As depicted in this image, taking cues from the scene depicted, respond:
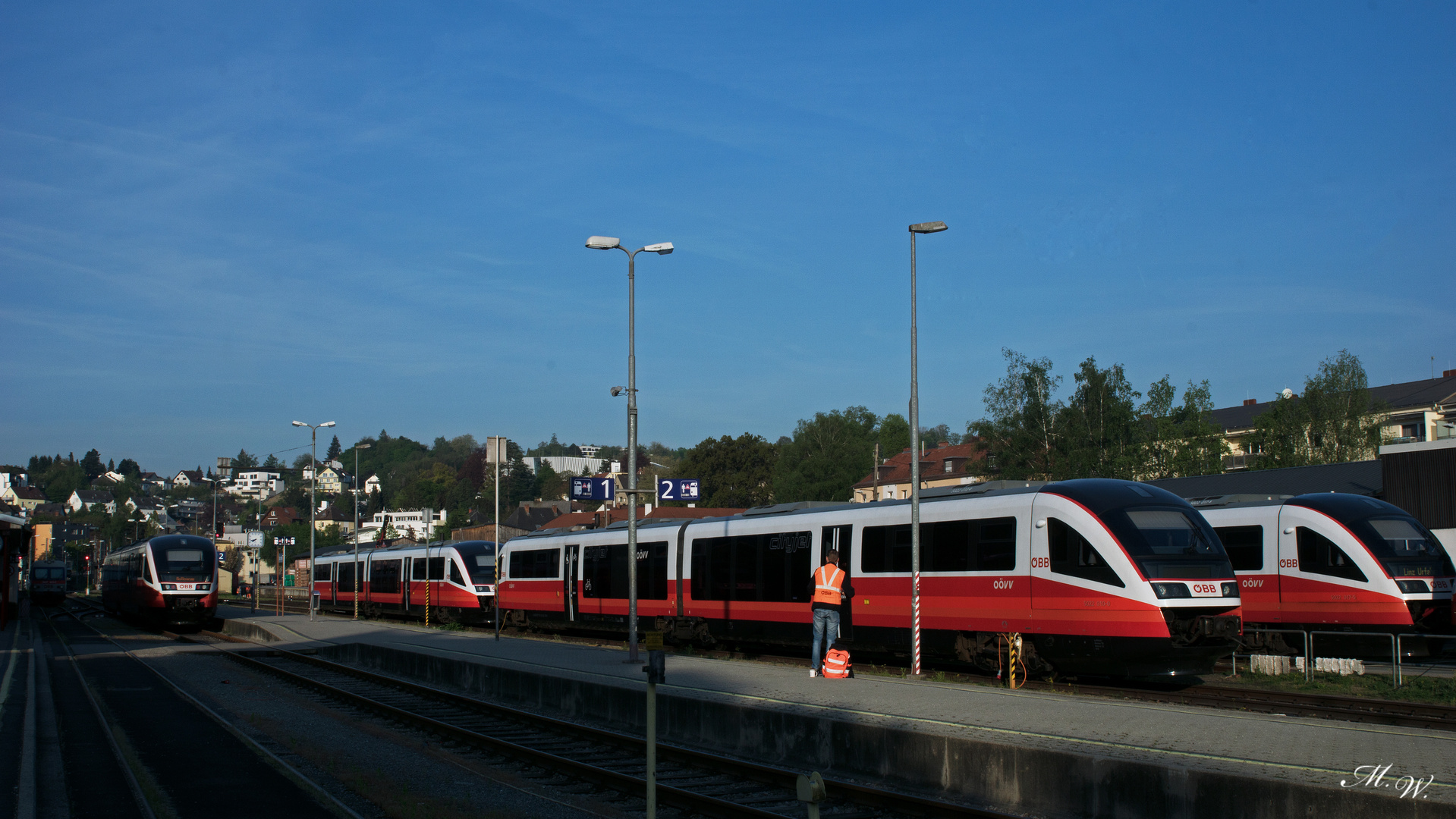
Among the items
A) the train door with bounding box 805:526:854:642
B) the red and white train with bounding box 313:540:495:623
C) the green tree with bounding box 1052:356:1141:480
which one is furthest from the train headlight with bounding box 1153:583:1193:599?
the green tree with bounding box 1052:356:1141:480

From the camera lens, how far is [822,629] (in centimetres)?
1627

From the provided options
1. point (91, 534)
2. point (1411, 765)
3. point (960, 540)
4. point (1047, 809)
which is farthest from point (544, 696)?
Result: point (91, 534)

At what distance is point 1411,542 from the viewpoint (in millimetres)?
18781

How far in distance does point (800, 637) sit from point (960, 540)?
15.7ft

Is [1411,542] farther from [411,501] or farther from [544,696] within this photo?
[411,501]

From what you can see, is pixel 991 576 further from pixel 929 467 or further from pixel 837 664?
pixel 929 467

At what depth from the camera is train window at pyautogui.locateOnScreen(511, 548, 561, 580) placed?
103 ft

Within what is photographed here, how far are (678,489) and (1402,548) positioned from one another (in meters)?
56.5

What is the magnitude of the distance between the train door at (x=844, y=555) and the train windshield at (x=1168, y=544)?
18.6ft

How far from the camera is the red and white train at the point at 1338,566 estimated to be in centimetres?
1822

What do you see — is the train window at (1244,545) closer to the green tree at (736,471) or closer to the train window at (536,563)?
the train window at (536,563)

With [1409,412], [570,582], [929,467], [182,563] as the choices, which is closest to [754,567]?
[570,582]

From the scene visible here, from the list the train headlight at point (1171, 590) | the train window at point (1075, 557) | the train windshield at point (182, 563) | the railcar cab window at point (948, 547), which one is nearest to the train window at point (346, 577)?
the train windshield at point (182, 563)

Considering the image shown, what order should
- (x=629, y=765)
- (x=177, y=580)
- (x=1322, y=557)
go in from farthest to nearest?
(x=177, y=580), (x=1322, y=557), (x=629, y=765)
